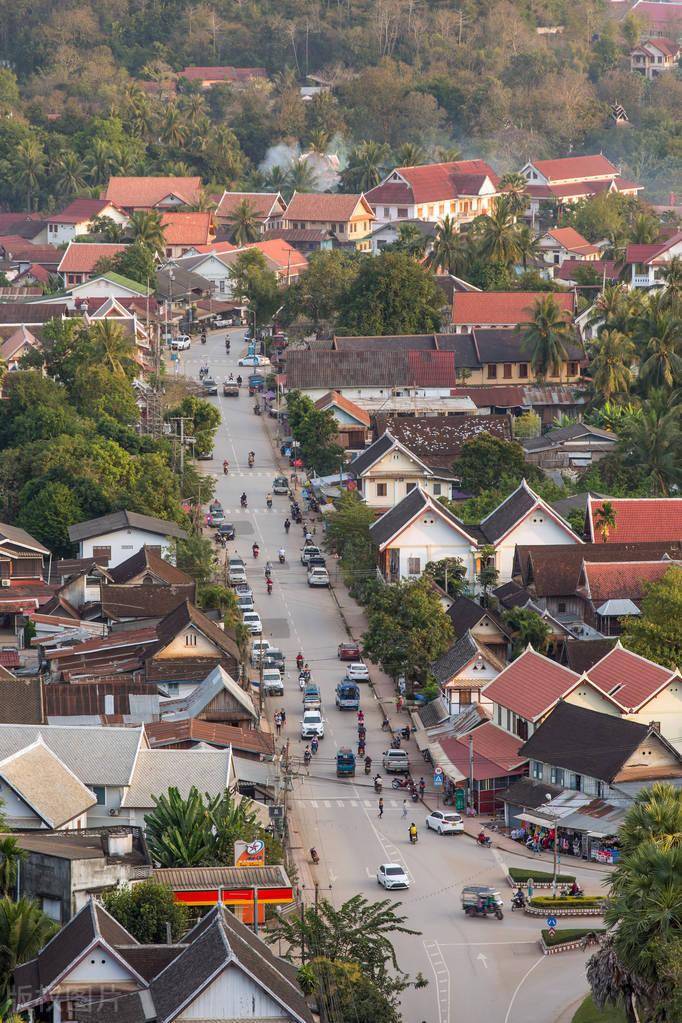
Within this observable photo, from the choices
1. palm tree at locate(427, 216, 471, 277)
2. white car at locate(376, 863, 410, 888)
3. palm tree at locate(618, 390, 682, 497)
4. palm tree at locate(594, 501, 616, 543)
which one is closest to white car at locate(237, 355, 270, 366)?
palm tree at locate(427, 216, 471, 277)

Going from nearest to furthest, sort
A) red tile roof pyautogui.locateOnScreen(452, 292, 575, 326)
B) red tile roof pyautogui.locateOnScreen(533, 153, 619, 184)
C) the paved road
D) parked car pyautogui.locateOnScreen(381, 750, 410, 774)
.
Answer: the paved road → parked car pyautogui.locateOnScreen(381, 750, 410, 774) → red tile roof pyautogui.locateOnScreen(452, 292, 575, 326) → red tile roof pyautogui.locateOnScreen(533, 153, 619, 184)

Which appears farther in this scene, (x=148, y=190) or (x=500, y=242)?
(x=148, y=190)

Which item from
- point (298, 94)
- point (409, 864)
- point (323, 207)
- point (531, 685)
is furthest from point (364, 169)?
point (409, 864)

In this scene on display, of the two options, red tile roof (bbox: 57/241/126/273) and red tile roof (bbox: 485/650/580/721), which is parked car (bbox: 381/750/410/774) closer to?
red tile roof (bbox: 485/650/580/721)

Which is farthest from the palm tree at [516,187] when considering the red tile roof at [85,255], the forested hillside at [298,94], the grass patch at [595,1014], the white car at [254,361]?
the grass patch at [595,1014]

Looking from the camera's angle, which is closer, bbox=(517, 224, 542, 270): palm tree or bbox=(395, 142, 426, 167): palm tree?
bbox=(517, 224, 542, 270): palm tree

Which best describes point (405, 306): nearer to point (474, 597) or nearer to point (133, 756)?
point (474, 597)

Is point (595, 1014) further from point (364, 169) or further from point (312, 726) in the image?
point (364, 169)
